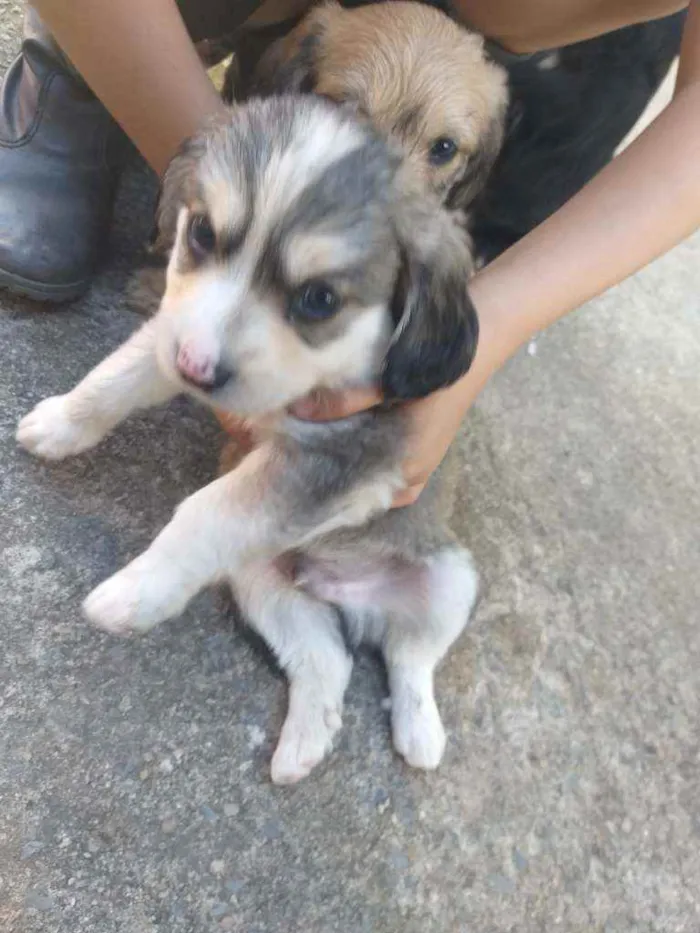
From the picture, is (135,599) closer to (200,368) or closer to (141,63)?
(200,368)

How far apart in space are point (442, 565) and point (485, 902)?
2.06 ft

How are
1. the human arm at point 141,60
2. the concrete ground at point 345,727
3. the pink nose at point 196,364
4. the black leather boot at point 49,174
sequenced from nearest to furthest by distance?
the pink nose at point 196,364 → the concrete ground at point 345,727 → the human arm at point 141,60 → the black leather boot at point 49,174

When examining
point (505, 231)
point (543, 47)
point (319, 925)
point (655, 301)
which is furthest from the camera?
point (655, 301)

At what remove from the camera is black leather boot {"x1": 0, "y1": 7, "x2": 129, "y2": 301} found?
182 cm

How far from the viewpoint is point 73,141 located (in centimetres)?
194

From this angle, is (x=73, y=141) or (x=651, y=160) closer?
(x=651, y=160)

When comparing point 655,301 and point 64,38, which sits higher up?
point 64,38

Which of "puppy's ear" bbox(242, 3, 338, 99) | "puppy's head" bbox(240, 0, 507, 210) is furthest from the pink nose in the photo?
"puppy's ear" bbox(242, 3, 338, 99)

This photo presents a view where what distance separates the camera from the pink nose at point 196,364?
1.11m

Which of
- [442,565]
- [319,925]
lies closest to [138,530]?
[442,565]

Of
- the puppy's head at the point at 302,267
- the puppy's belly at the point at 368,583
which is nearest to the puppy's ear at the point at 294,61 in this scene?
the puppy's head at the point at 302,267

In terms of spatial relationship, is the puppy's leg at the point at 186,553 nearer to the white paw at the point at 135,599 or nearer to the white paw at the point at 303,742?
the white paw at the point at 135,599

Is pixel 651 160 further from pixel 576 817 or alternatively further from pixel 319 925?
pixel 319 925

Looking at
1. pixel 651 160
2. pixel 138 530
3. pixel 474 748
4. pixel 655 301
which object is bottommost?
pixel 655 301
